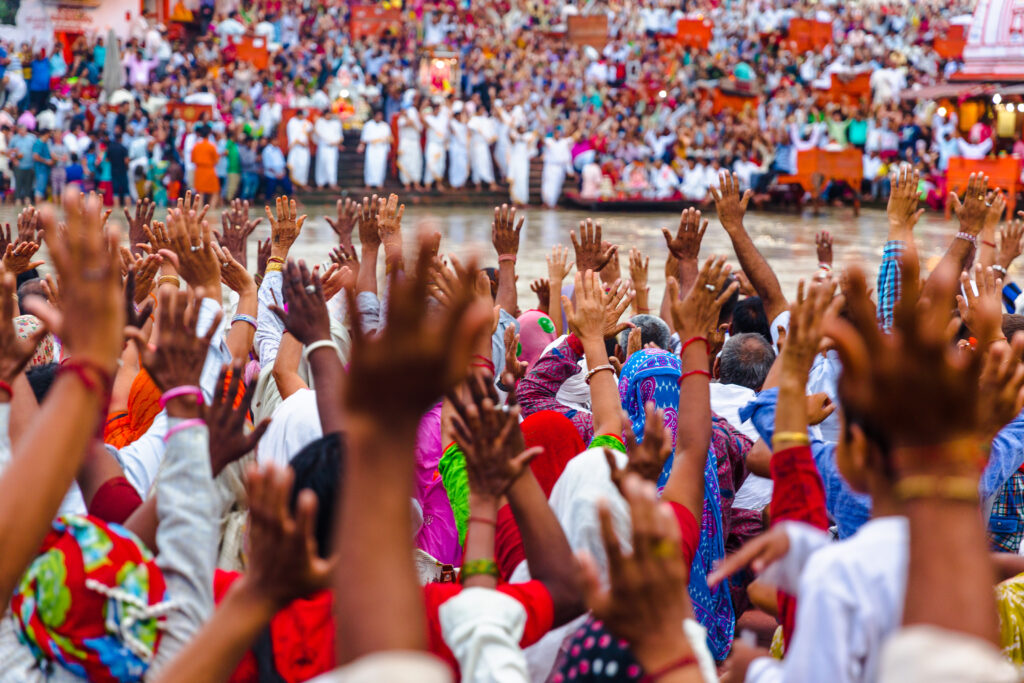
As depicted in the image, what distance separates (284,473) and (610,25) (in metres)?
29.5

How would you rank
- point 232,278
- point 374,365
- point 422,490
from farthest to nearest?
point 232,278
point 422,490
point 374,365

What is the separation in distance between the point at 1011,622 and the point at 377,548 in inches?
65.2

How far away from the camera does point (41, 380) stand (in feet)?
8.60

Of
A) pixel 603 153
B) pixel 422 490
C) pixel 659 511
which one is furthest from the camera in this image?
pixel 603 153

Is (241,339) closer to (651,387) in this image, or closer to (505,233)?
(651,387)

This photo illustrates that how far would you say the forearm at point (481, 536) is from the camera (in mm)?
1854

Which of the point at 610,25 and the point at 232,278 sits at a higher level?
the point at 610,25

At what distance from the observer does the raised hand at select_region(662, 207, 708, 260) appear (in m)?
3.86

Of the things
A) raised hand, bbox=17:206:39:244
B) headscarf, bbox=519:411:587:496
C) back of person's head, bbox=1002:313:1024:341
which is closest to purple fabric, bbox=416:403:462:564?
headscarf, bbox=519:411:587:496

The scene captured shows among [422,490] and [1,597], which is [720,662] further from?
[1,597]

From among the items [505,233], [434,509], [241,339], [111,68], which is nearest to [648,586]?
[434,509]

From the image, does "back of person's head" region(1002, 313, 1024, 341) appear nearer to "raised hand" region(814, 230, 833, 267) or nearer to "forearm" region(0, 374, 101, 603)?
"raised hand" region(814, 230, 833, 267)

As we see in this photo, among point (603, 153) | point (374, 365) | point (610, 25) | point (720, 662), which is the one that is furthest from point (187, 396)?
point (610, 25)

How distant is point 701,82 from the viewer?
25.0m
